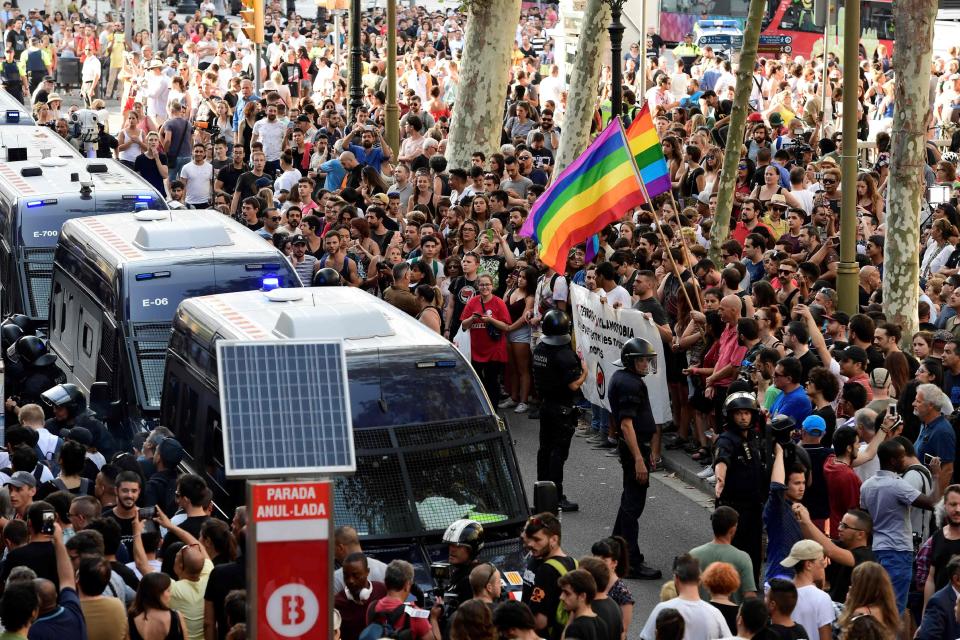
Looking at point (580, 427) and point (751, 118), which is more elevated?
point (751, 118)

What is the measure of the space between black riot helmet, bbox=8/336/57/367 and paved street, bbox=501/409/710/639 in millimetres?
4025

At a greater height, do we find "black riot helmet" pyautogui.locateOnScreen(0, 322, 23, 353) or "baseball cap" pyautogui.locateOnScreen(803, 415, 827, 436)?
"baseball cap" pyautogui.locateOnScreen(803, 415, 827, 436)

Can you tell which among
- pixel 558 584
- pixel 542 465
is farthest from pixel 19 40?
pixel 558 584

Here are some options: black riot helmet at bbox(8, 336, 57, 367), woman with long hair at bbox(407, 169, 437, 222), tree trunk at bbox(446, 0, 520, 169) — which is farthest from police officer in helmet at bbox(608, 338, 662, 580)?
tree trunk at bbox(446, 0, 520, 169)

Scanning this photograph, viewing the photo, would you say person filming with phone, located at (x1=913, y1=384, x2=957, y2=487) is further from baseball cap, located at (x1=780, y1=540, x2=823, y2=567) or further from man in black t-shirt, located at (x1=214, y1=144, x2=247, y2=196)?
man in black t-shirt, located at (x1=214, y1=144, x2=247, y2=196)

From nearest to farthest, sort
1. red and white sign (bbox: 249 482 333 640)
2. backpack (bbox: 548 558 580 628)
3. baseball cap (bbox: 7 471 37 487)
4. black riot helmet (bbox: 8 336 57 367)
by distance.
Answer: red and white sign (bbox: 249 482 333 640) → backpack (bbox: 548 558 580 628) → baseball cap (bbox: 7 471 37 487) → black riot helmet (bbox: 8 336 57 367)

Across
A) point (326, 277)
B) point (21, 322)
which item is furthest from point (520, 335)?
point (21, 322)

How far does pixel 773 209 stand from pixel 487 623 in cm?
1084

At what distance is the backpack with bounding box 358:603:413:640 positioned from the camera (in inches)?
330

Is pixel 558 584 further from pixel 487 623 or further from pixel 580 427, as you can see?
pixel 580 427

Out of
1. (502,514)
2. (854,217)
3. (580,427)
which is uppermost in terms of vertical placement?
(854,217)

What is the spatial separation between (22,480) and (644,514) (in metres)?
5.48

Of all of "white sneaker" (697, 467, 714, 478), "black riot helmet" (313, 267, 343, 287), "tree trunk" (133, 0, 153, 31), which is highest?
"tree trunk" (133, 0, 153, 31)

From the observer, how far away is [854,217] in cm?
1488
